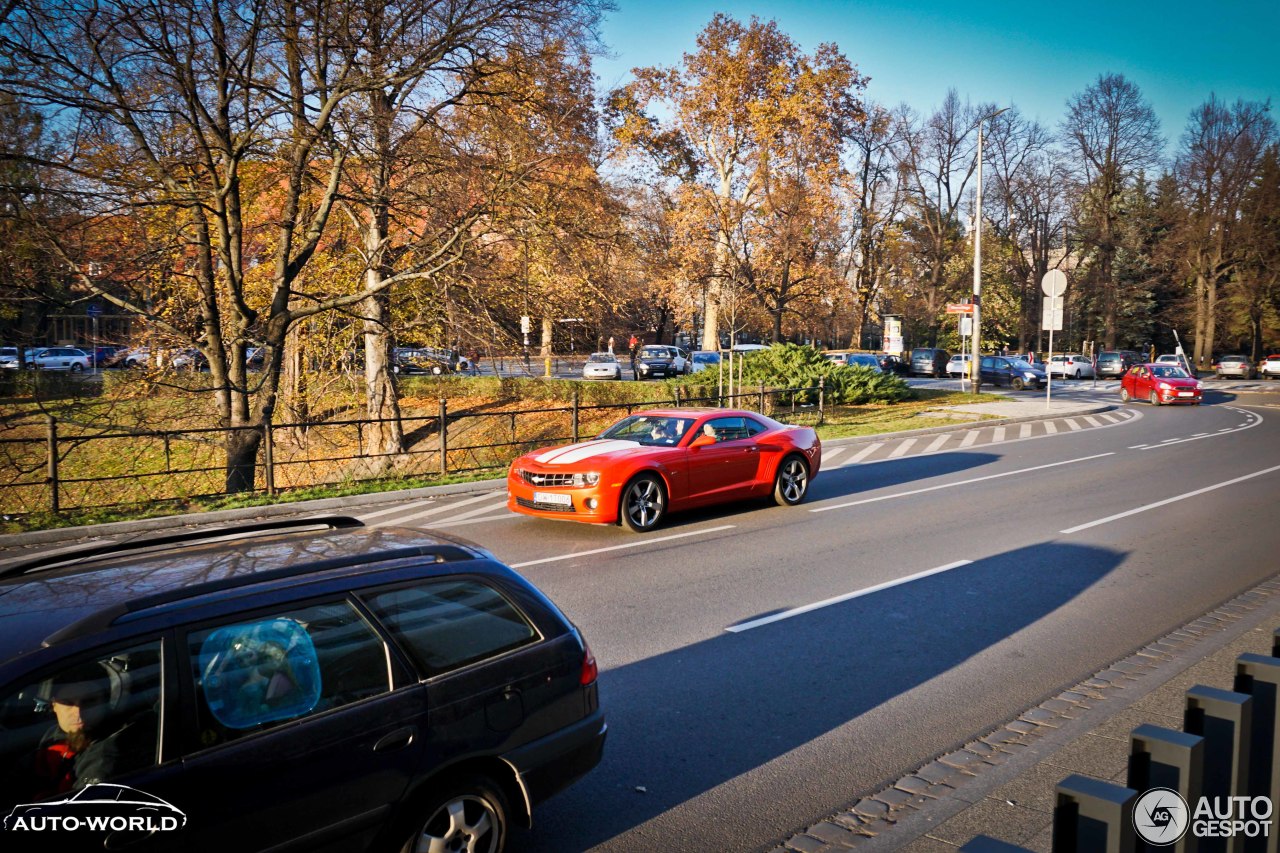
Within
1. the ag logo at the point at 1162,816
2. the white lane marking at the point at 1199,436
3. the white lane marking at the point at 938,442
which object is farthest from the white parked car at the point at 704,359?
the ag logo at the point at 1162,816

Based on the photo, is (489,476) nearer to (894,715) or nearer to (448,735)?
(894,715)

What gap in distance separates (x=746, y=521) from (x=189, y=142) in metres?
12.2

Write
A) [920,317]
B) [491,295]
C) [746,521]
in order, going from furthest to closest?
[920,317] → [491,295] → [746,521]

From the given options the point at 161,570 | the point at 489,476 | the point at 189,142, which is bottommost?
the point at 489,476

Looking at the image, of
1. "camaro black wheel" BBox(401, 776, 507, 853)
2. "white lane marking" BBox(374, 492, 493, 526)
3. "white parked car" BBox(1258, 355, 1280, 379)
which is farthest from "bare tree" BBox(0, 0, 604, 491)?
"white parked car" BBox(1258, 355, 1280, 379)

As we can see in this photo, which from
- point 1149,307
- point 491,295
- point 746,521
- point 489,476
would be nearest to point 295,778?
point 746,521

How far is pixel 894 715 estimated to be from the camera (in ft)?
18.0

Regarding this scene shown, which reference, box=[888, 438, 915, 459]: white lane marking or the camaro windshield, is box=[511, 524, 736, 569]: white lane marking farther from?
box=[888, 438, 915, 459]: white lane marking

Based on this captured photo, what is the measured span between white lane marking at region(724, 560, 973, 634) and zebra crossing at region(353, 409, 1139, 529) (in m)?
3.04

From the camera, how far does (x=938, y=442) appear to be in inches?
844

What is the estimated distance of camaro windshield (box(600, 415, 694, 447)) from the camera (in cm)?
1152

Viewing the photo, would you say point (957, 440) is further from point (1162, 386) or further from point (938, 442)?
point (1162, 386)

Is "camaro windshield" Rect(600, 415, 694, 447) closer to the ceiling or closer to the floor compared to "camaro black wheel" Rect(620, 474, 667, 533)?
closer to the ceiling

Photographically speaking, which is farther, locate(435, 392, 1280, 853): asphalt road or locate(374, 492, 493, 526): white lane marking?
locate(374, 492, 493, 526): white lane marking
